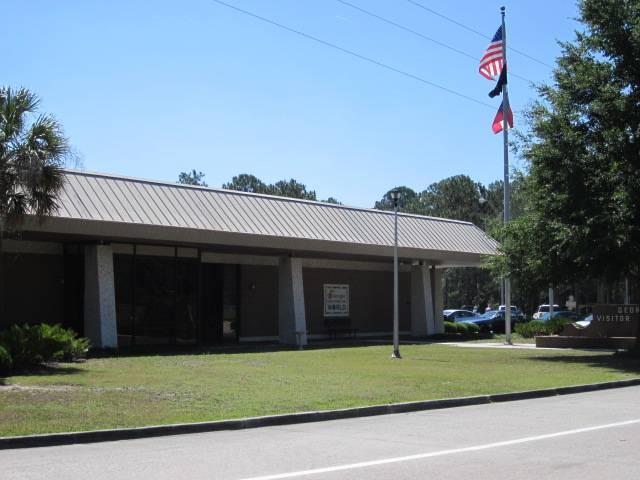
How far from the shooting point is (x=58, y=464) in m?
8.91

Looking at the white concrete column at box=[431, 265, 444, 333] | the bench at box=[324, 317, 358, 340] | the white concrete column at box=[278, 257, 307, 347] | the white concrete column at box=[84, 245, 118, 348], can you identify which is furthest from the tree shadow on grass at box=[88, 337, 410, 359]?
the white concrete column at box=[431, 265, 444, 333]

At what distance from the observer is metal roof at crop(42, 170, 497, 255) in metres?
24.1

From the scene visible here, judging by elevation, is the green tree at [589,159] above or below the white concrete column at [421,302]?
above

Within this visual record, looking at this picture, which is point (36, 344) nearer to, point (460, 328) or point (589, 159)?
point (589, 159)

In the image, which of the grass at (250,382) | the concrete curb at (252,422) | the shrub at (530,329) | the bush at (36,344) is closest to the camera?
the concrete curb at (252,422)

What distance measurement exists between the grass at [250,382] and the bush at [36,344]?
561 millimetres

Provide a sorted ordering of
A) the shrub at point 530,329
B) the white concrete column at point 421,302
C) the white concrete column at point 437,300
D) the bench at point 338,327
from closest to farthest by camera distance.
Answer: the shrub at point 530,329 → the bench at point 338,327 → the white concrete column at point 421,302 → the white concrete column at point 437,300

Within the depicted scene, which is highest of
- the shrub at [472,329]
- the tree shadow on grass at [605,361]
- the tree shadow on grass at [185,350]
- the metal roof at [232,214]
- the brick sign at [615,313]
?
the metal roof at [232,214]

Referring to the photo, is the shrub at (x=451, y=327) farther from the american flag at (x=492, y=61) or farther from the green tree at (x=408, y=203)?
the green tree at (x=408, y=203)

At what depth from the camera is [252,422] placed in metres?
11.8

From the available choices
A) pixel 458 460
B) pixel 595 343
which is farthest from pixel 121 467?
pixel 595 343

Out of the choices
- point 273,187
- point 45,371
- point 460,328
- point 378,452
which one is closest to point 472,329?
point 460,328

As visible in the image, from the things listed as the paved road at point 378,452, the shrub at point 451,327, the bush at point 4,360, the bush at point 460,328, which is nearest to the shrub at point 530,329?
the bush at point 460,328

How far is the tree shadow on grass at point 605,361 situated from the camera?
21.9 m
